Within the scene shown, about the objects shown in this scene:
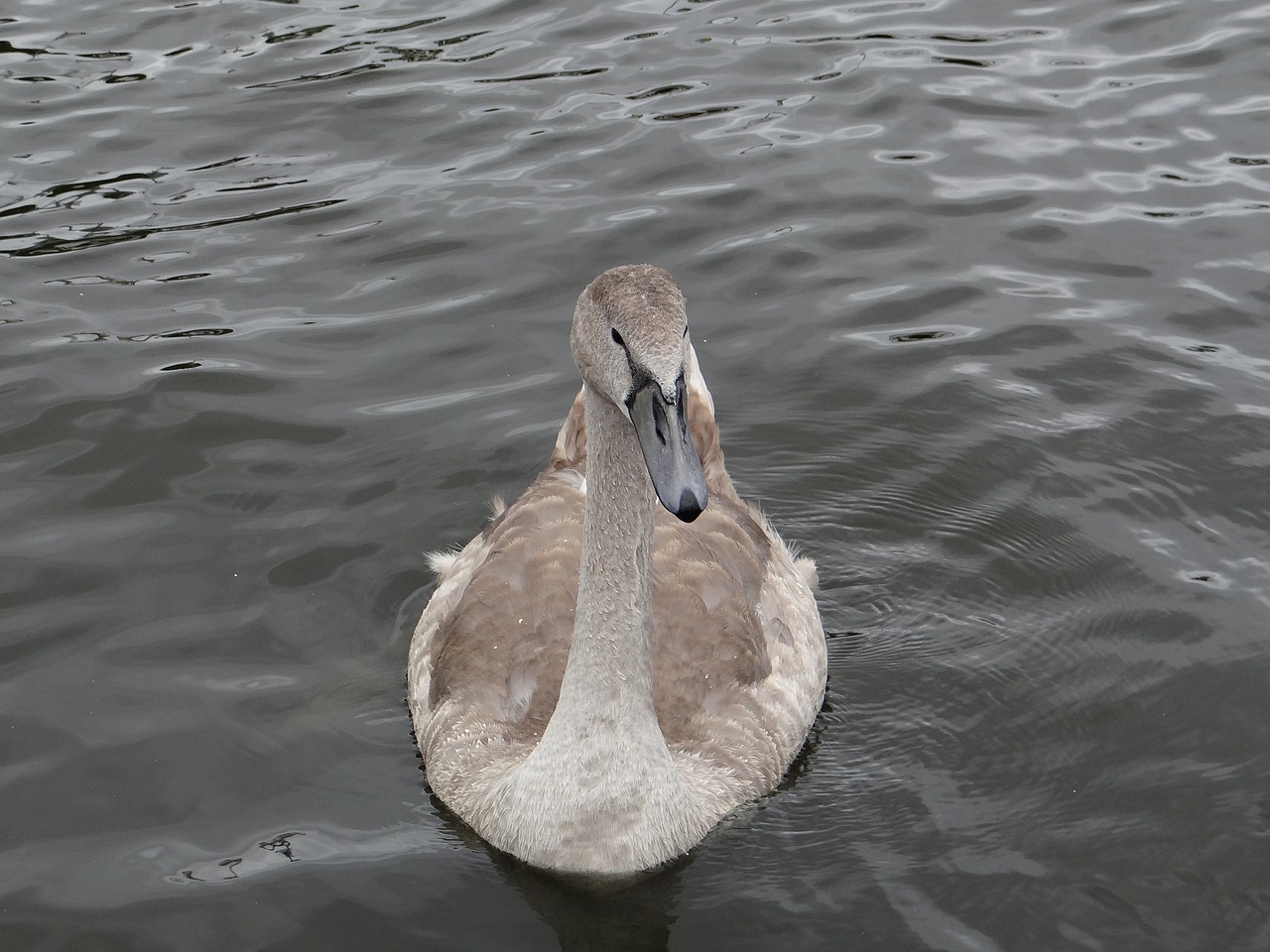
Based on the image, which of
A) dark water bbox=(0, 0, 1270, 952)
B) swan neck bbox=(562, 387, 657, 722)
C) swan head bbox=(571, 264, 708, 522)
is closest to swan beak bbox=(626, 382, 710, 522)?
swan head bbox=(571, 264, 708, 522)

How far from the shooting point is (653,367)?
18.2ft

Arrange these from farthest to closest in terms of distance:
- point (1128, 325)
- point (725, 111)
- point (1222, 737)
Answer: point (725, 111), point (1128, 325), point (1222, 737)

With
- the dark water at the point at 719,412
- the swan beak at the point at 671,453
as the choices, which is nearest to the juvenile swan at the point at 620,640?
the swan beak at the point at 671,453

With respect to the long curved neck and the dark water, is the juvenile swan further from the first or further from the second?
the dark water

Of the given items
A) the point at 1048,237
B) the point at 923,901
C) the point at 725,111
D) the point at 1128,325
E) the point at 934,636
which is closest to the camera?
the point at 923,901

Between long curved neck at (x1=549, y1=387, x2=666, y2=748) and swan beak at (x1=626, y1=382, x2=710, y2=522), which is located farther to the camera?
long curved neck at (x1=549, y1=387, x2=666, y2=748)

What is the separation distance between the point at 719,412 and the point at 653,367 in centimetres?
452

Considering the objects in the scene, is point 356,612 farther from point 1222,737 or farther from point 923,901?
point 1222,737

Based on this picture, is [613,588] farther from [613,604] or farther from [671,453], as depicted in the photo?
[671,453]

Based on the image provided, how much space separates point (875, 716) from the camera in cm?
765

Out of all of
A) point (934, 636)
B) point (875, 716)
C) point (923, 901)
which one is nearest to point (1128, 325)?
point (934, 636)

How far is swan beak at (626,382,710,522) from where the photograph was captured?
5461 mm

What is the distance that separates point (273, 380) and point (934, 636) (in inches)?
177

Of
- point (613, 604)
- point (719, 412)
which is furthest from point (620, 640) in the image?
point (719, 412)
